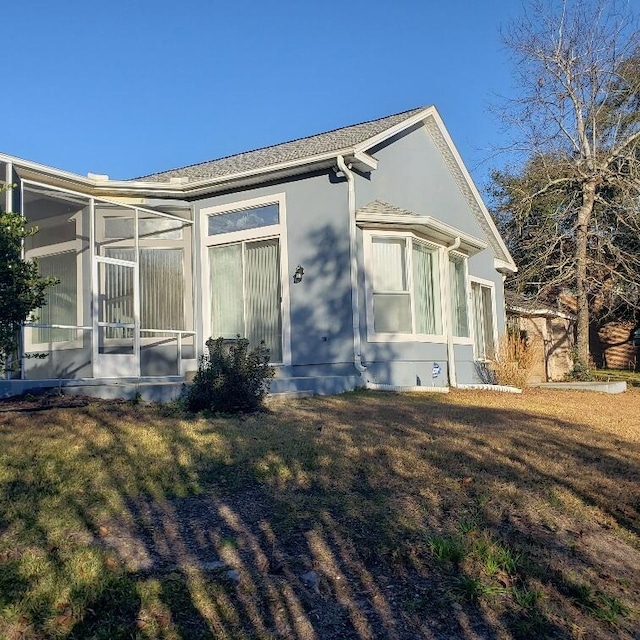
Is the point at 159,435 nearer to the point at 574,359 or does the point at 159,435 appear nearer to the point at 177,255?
the point at 177,255

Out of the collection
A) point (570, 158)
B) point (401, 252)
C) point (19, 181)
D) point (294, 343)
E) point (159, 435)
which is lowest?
point (159, 435)

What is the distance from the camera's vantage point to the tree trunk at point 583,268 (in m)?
18.5

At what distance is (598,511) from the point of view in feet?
15.7

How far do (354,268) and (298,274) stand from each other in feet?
3.39

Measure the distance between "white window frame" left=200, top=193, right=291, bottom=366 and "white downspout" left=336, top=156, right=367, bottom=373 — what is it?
1.23 metres

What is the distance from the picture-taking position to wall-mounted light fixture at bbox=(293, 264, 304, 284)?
39.3 ft

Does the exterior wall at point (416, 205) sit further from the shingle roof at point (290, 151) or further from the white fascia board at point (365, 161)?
the shingle roof at point (290, 151)

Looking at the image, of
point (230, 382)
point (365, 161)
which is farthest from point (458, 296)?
point (230, 382)

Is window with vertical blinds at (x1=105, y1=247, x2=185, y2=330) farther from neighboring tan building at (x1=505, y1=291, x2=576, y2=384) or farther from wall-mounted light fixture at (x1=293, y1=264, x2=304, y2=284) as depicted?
neighboring tan building at (x1=505, y1=291, x2=576, y2=384)

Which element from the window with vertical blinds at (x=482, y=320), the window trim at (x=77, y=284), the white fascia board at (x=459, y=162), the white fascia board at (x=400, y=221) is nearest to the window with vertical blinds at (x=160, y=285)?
the window trim at (x=77, y=284)

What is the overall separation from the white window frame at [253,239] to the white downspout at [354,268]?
4.04ft

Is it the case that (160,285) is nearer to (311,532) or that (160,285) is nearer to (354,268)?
(354,268)

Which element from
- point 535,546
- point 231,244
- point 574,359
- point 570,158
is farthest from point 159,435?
point 570,158

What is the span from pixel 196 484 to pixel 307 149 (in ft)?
28.7
